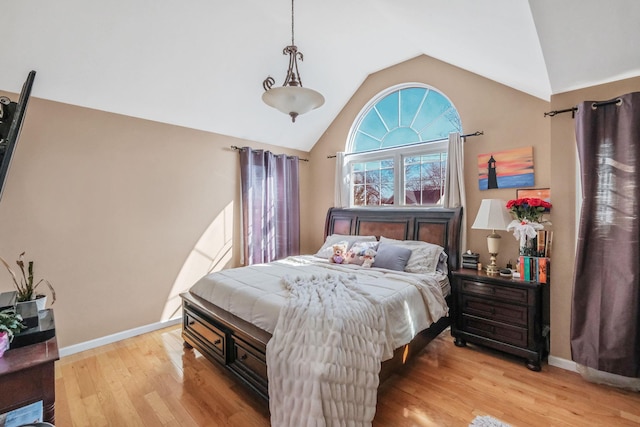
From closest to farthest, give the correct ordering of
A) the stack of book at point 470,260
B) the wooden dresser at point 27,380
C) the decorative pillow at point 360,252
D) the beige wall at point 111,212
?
the wooden dresser at point 27,380 → the beige wall at point 111,212 → the stack of book at point 470,260 → the decorative pillow at point 360,252

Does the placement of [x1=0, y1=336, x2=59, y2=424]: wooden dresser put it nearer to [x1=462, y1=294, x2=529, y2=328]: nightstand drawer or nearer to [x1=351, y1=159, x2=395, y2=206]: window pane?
[x1=462, y1=294, x2=529, y2=328]: nightstand drawer

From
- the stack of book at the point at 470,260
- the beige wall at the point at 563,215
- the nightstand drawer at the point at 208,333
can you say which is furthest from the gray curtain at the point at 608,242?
the nightstand drawer at the point at 208,333

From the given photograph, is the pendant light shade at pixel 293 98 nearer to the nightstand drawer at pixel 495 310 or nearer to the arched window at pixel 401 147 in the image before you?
the arched window at pixel 401 147

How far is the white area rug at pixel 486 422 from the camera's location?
175cm

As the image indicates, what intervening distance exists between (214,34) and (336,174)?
233 cm

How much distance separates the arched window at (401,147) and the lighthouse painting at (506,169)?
48cm

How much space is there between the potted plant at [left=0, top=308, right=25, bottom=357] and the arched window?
11.8ft

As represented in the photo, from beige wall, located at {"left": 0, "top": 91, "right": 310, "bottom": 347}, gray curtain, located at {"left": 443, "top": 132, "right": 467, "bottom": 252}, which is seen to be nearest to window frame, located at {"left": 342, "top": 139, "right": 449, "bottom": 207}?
gray curtain, located at {"left": 443, "top": 132, "right": 467, "bottom": 252}

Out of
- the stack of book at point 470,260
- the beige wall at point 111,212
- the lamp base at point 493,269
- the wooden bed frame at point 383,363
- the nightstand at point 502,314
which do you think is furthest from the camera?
the stack of book at point 470,260

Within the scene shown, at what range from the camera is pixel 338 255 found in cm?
332

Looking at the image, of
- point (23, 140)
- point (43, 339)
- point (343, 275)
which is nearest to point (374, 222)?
point (343, 275)

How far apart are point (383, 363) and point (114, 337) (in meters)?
2.77

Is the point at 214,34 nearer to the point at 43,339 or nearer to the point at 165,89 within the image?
the point at 165,89

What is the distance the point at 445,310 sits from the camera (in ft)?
8.54
